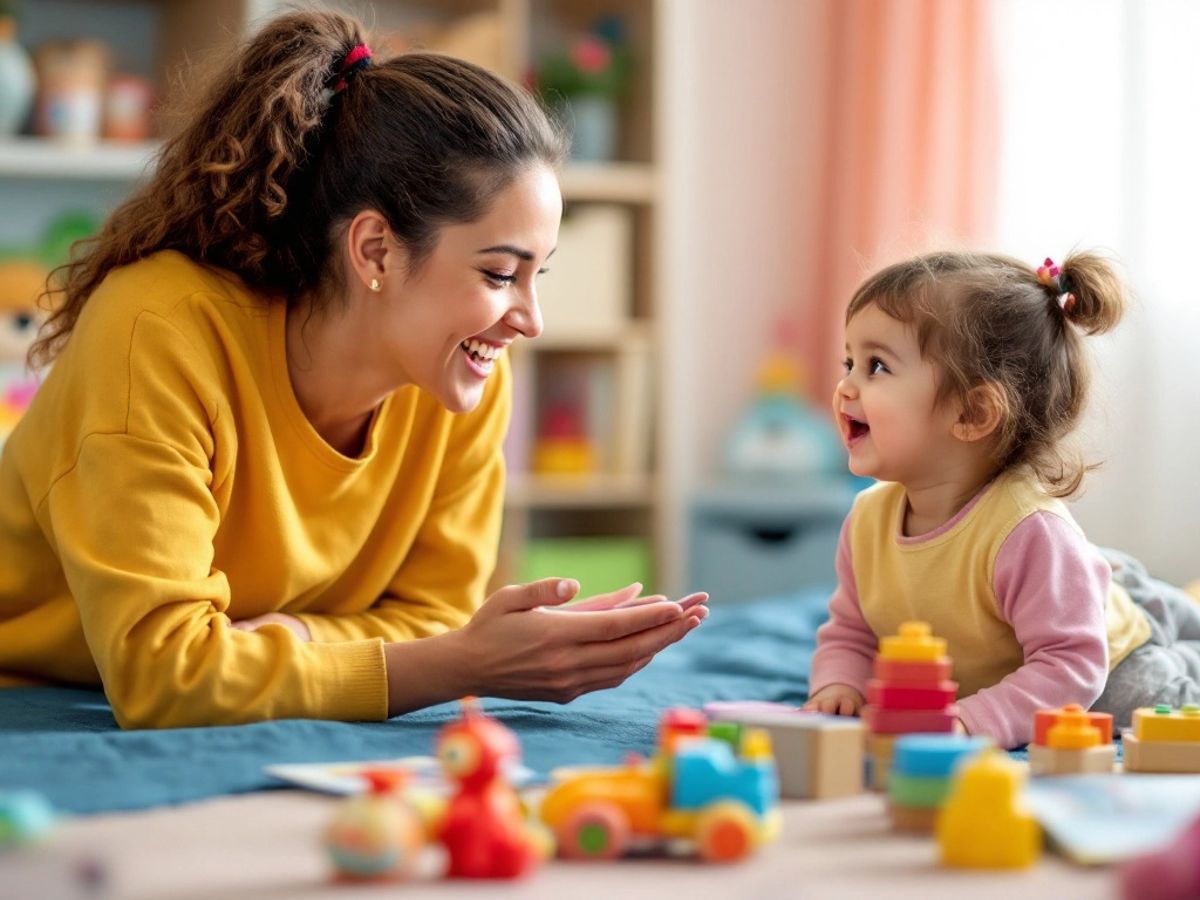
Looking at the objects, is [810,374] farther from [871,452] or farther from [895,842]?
[895,842]

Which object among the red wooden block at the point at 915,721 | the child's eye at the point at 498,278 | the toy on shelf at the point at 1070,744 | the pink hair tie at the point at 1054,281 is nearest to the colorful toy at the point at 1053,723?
the toy on shelf at the point at 1070,744

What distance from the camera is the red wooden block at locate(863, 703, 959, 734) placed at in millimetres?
1120

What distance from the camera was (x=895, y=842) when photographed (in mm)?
973

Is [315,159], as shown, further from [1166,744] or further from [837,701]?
[1166,744]

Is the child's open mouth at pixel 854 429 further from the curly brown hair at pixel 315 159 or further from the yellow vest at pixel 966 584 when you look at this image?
the curly brown hair at pixel 315 159

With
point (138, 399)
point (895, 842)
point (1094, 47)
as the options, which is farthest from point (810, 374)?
point (895, 842)

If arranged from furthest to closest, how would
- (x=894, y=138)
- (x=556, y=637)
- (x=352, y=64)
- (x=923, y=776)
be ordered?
(x=894, y=138)
(x=352, y=64)
(x=556, y=637)
(x=923, y=776)

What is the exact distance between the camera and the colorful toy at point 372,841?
0.84m

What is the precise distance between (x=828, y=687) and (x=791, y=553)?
1733 millimetres

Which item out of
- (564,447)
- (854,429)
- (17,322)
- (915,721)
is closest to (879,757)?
(915,721)

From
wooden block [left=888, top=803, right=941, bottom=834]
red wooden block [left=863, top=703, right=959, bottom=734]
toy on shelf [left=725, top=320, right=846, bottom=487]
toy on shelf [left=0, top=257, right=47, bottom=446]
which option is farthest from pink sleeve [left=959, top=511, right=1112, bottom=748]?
toy on shelf [left=725, top=320, right=846, bottom=487]

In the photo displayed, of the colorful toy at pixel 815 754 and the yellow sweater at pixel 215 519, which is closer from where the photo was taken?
the colorful toy at pixel 815 754

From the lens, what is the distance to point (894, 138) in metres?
3.38

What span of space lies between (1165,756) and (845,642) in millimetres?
374
